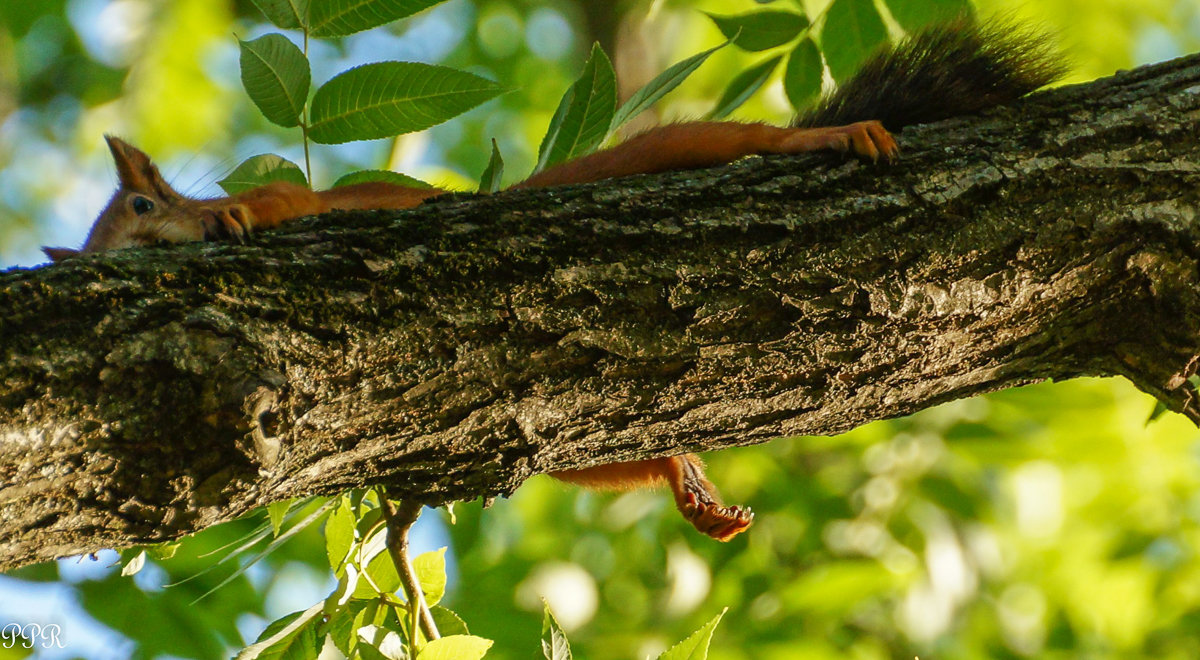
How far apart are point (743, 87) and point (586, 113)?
55cm

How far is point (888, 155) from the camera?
6.66ft

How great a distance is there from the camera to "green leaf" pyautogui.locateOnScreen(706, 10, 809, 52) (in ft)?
8.47

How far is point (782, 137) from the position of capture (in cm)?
222

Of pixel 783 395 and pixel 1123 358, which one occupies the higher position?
pixel 783 395

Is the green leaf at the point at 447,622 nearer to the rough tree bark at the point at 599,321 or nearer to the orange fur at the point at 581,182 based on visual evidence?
the rough tree bark at the point at 599,321

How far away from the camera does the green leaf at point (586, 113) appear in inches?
92.9

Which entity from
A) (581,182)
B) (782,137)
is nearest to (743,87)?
(782,137)

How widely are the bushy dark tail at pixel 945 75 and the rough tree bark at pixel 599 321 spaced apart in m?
0.17

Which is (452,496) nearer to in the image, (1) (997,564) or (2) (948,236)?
(2) (948,236)

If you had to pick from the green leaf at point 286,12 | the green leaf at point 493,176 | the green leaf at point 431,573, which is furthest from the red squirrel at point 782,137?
the green leaf at point 431,573

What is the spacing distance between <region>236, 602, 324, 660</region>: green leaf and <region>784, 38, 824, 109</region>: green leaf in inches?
68.5

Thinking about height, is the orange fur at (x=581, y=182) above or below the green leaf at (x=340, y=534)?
above

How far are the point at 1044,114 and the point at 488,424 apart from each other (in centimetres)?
134

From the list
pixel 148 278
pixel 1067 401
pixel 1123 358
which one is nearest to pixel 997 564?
pixel 1067 401
